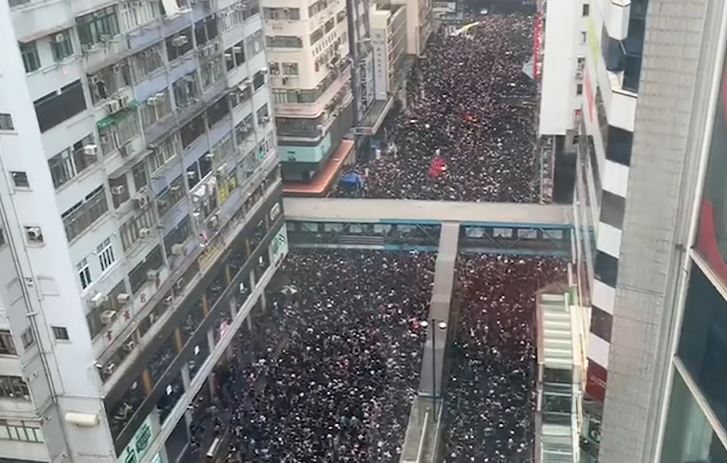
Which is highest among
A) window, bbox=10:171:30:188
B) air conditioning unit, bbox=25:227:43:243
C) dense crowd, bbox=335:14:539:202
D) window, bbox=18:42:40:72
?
window, bbox=18:42:40:72

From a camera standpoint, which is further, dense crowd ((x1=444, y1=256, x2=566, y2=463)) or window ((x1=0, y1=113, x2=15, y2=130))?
dense crowd ((x1=444, y1=256, x2=566, y2=463))

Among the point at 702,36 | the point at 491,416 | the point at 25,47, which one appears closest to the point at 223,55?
the point at 25,47

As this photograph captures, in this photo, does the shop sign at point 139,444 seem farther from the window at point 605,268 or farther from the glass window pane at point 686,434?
the glass window pane at point 686,434

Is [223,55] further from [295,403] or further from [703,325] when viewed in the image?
[703,325]

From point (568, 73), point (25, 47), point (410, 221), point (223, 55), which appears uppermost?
point (25, 47)

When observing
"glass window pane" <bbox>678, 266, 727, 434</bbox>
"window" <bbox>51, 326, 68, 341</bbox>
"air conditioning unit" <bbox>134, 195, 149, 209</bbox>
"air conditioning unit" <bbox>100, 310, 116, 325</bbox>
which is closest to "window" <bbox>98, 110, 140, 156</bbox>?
"air conditioning unit" <bbox>134, 195, 149, 209</bbox>

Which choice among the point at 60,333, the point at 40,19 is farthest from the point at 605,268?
the point at 40,19

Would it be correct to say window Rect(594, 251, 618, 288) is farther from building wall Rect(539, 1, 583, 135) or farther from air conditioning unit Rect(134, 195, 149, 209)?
building wall Rect(539, 1, 583, 135)
